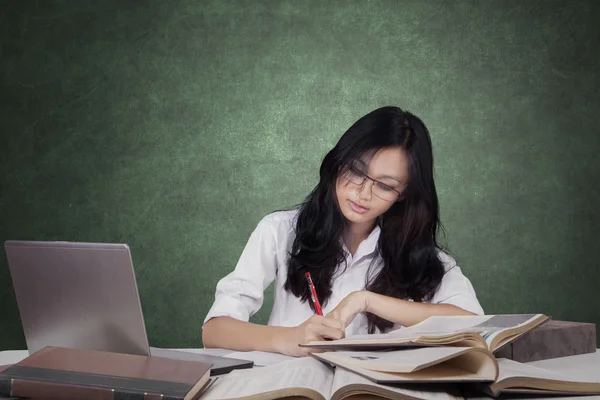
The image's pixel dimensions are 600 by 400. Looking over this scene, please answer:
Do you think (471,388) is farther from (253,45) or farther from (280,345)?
(253,45)

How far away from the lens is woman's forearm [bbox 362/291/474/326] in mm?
1522

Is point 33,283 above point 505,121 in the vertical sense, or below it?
below

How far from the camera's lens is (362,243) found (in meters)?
1.85

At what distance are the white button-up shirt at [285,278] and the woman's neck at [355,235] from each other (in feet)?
0.08

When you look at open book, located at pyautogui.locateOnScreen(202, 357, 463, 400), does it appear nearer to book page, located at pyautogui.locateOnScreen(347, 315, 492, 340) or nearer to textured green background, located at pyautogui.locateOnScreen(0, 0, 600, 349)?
book page, located at pyautogui.locateOnScreen(347, 315, 492, 340)

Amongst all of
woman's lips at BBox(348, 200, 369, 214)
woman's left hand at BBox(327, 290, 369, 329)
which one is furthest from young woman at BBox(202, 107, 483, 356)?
woman's left hand at BBox(327, 290, 369, 329)

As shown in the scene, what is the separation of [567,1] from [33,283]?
2.99 metres

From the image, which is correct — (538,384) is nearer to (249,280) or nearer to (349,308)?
(349,308)

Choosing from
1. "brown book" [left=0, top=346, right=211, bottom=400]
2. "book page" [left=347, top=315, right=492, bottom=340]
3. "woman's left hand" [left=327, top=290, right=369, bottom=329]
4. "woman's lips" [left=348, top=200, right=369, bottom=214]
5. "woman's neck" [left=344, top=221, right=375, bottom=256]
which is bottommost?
"woman's left hand" [left=327, top=290, right=369, bottom=329]

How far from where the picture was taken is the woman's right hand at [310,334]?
1258mm

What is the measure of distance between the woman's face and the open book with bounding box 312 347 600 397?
77cm

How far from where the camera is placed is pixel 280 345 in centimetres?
138

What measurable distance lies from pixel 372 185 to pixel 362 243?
0.69 feet

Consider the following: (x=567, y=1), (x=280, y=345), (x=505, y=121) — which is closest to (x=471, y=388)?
(x=280, y=345)
